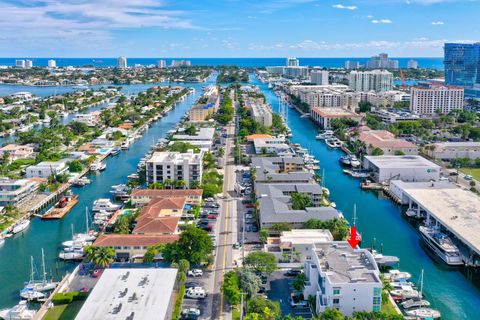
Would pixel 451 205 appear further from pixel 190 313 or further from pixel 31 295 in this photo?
pixel 31 295

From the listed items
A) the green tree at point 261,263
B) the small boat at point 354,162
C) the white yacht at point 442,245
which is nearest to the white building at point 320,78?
the small boat at point 354,162

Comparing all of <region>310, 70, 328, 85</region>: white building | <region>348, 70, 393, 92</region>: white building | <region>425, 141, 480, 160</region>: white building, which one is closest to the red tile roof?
<region>425, 141, 480, 160</region>: white building

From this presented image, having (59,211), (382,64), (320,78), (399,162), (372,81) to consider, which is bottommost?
(59,211)

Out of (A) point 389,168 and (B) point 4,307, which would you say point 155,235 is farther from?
(A) point 389,168

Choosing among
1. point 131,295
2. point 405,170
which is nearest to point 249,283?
point 131,295

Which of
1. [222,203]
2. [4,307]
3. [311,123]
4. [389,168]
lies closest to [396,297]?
[222,203]

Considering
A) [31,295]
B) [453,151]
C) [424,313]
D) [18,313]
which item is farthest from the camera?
[453,151]

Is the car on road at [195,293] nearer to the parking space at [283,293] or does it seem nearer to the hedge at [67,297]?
the parking space at [283,293]
